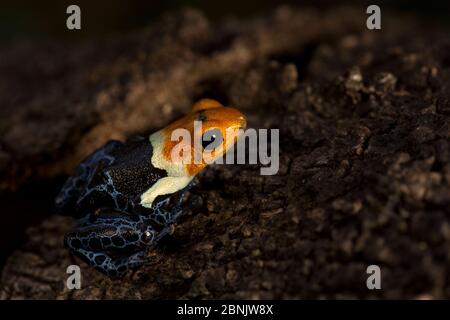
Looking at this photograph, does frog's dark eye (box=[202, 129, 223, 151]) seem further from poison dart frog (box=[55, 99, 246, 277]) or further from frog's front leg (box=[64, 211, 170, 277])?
frog's front leg (box=[64, 211, 170, 277])

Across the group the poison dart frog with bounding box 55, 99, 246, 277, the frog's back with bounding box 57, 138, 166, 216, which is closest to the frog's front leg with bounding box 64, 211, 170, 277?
the poison dart frog with bounding box 55, 99, 246, 277

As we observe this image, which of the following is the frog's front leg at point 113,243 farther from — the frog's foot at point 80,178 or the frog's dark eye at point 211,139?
the frog's dark eye at point 211,139

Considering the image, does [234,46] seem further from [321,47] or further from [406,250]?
[406,250]

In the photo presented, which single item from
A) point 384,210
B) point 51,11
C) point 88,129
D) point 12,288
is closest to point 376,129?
point 384,210

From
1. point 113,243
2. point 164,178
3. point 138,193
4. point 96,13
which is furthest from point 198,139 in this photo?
point 96,13

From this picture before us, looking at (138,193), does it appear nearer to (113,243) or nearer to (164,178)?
(164,178)
